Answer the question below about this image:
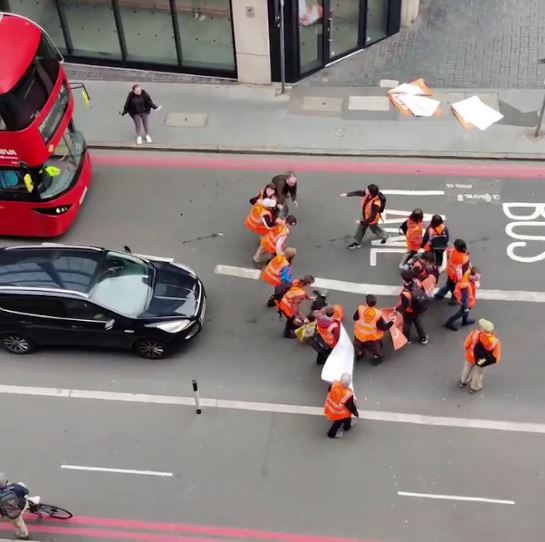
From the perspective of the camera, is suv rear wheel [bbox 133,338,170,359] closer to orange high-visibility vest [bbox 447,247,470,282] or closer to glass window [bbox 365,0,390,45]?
orange high-visibility vest [bbox 447,247,470,282]

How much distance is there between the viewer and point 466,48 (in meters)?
19.5

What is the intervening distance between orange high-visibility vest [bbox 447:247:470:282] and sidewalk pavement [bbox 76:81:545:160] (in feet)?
15.4

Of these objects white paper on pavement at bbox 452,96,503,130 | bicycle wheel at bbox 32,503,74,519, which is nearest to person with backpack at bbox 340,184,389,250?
white paper on pavement at bbox 452,96,503,130

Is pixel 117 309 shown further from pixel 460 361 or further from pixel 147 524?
pixel 460 361

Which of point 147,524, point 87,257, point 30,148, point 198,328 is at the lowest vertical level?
point 147,524

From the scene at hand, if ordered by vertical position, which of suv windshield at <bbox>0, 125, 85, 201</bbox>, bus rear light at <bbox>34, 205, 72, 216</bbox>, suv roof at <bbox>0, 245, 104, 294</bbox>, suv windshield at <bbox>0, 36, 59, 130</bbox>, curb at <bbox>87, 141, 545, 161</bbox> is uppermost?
suv windshield at <bbox>0, 36, 59, 130</bbox>

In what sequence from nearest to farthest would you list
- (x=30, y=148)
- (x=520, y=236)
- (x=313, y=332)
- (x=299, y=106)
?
(x=313, y=332), (x=30, y=148), (x=520, y=236), (x=299, y=106)

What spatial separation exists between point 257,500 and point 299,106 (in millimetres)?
10025

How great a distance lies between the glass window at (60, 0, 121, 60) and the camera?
62.9 feet

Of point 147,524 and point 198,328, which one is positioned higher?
point 198,328

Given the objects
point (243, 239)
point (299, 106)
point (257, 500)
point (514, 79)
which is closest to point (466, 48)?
point (514, 79)

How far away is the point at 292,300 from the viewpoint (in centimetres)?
1267

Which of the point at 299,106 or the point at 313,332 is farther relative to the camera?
the point at 299,106

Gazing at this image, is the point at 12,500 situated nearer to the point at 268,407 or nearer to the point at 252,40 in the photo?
the point at 268,407
